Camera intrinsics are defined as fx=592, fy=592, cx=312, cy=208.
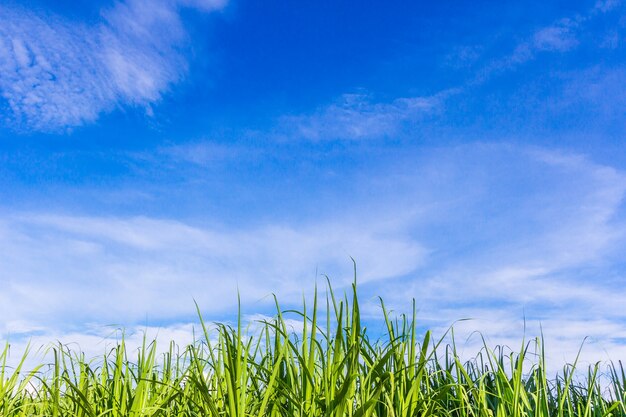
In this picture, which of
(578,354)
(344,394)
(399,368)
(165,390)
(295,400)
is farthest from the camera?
(578,354)

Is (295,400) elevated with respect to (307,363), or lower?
lower

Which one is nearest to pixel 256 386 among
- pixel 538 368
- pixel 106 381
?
pixel 106 381

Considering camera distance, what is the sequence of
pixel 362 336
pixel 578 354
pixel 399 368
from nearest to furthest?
pixel 399 368
pixel 362 336
pixel 578 354

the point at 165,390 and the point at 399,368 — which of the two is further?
Result: the point at 165,390

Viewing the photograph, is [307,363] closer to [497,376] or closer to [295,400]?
[295,400]

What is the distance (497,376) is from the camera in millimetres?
3463

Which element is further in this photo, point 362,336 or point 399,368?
point 362,336

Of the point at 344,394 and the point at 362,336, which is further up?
the point at 362,336

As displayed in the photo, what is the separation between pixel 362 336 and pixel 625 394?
1.98m

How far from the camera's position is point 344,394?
2.57 m

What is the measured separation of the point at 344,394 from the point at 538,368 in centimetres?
166

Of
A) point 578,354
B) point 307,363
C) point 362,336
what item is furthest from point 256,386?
point 578,354

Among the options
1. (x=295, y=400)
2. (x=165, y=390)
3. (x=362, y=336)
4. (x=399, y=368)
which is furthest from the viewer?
(x=165, y=390)

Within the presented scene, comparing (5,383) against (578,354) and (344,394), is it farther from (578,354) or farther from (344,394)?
(578,354)
